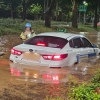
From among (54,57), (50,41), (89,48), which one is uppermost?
(50,41)

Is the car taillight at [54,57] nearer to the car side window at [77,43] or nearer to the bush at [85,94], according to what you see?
the car side window at [77,43]

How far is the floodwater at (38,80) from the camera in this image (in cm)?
646

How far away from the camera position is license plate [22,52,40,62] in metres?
9.16

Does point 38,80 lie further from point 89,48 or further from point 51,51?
point 89,48

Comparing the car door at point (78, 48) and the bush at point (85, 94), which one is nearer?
the bush at point (85, 94)

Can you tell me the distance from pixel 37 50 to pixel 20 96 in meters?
2.98

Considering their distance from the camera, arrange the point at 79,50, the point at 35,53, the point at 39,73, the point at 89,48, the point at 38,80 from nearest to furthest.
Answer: the point at 38,80 < the point at 39,73 < the point at 35,53 < the point at 79,50 < the point at 89,48

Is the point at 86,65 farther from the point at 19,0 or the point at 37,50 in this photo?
the point at 19,0

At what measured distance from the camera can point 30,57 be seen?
365 inches

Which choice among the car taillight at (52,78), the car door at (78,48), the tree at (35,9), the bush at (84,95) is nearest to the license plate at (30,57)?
the car taillight at (52,78)

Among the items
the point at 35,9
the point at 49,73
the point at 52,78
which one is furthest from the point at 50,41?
the point at 35,9

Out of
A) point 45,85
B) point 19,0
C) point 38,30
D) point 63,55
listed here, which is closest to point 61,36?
point 63,55

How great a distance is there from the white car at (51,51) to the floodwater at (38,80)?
18cm

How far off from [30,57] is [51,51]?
25.4 inches
